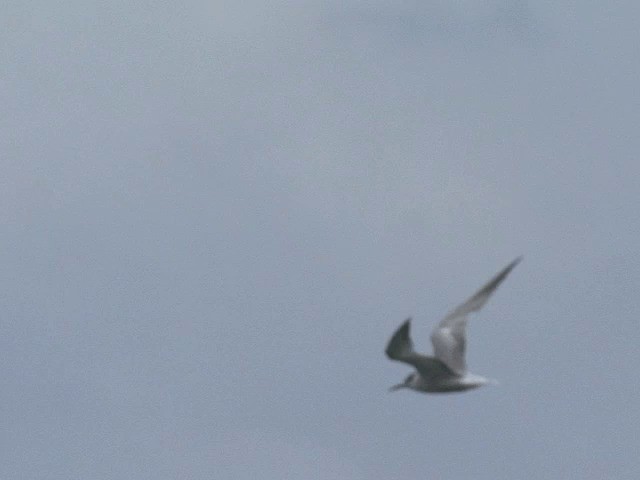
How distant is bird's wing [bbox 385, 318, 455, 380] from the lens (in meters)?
57.3

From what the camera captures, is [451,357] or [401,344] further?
[451,357]

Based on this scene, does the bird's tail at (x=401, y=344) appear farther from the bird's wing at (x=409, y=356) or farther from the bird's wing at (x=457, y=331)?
the bird's wing at (x=457, y=331)

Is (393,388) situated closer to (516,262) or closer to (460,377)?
(460,377)

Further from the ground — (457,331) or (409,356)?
(457,331)

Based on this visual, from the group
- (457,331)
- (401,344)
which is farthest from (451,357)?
(401,344)

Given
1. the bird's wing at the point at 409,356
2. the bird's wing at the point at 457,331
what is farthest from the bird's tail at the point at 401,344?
the bird's wing at the point at 457,331

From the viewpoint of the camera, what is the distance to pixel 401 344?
190 ft

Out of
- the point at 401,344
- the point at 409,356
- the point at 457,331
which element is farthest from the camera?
the point at 457,331

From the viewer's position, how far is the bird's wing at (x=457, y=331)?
198ft

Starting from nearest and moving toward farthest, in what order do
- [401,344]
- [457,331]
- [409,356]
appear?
[401,344]
[409,356]
[457,331]

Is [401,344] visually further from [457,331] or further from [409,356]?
[457,331]

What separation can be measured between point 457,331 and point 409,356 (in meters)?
2.29

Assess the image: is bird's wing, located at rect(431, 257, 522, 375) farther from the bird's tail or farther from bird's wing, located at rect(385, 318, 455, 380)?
the bird's tail

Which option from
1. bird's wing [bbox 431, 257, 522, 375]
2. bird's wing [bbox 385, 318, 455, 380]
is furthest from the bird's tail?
bird's wing [bbox 431, 257, 522, 375]
